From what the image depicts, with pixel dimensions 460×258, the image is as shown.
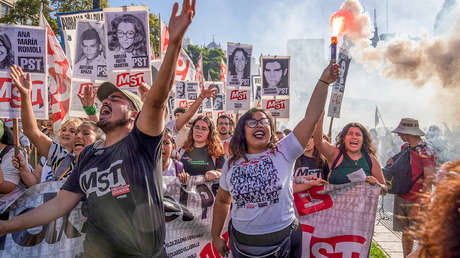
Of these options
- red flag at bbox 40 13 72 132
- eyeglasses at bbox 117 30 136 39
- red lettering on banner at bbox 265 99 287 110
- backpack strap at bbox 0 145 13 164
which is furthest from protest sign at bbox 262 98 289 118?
backpack strap at bbox 0 145 13 164

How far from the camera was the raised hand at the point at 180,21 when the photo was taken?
5.32 feet

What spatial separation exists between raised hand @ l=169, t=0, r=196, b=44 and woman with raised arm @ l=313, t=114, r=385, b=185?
2.27 metres

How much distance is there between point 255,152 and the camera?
8.82 ft

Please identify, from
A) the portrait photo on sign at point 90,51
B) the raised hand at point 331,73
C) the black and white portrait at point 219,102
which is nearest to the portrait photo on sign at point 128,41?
the portrait photo on sign at point 90,51

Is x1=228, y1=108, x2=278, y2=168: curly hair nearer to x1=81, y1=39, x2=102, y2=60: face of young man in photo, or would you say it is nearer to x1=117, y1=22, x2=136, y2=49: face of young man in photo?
x1=117, y1=22, x2=136, y2=49: face of young man in photo

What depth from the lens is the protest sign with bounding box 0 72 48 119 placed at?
358 centimetres

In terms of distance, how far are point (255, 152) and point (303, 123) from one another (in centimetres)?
49

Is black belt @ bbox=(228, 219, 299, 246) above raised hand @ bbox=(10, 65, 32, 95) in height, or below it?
below

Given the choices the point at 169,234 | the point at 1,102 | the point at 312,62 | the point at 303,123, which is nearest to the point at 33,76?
the point at 1,102

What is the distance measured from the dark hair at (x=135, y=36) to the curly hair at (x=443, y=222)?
4490mm

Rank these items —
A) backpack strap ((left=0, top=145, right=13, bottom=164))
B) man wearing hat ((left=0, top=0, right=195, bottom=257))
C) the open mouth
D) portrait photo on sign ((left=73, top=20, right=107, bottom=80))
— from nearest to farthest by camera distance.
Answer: man wearing hat ((left=0, top=0, right=195, bottom=257)) < the open mouth < backpack strap ((left=0, top=145, right=13, bottom=164)) < portrait photo on sign ((left=73, top=20, right=107, bottom=80))

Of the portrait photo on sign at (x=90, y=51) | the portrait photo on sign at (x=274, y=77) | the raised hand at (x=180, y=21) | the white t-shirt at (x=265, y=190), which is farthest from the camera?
the portrait photo on sign at (x=274, y=77)

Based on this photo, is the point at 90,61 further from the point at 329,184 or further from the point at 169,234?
the point at 329,184

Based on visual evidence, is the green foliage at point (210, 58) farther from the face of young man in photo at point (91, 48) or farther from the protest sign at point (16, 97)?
the protest sign at point (16, 97)
